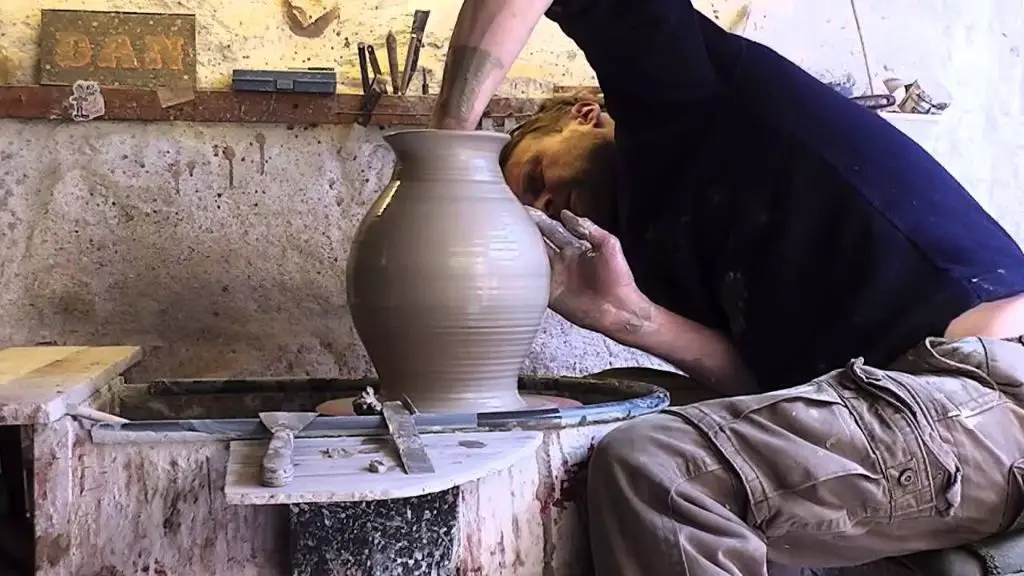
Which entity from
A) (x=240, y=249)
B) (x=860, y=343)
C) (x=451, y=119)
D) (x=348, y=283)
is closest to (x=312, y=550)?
(x=348, y=283)

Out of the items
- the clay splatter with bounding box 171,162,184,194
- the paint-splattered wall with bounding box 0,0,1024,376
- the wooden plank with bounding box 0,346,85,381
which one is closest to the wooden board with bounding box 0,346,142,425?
the wooden plank with bounding box 0,346,85,381

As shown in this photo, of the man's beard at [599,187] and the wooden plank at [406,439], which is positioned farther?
the man's beard at [599,187]

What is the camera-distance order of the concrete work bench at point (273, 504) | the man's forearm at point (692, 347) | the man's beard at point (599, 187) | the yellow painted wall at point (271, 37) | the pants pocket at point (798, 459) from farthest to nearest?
1. the yellow painted wall at point (271, 37)
2. the man's beard at point (599, 187)
3. the man's forearm at point (692, 347)
4. the pants pocket at point (798, 459)
5. the concrete work bench at point (273, 504)

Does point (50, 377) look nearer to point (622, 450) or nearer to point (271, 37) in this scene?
point (622, 450)

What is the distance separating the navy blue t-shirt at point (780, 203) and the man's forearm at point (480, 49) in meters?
0.15

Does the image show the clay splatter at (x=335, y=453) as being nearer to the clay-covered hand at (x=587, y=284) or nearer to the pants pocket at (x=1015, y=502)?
the clay-covered hand at (x=587, y=284)

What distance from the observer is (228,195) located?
6.46 ft

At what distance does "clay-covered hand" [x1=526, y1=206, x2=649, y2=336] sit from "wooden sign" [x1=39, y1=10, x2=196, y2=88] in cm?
79

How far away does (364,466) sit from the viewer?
1.02 meters

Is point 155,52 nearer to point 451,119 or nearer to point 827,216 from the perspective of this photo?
point 451,119

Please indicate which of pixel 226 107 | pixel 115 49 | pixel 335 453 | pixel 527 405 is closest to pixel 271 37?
pixel 226 107

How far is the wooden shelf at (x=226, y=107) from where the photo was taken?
1841mm

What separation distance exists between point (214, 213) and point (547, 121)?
66 cm

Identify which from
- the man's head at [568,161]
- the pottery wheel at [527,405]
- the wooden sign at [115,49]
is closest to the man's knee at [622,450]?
the pottery wheel at [527,405]
